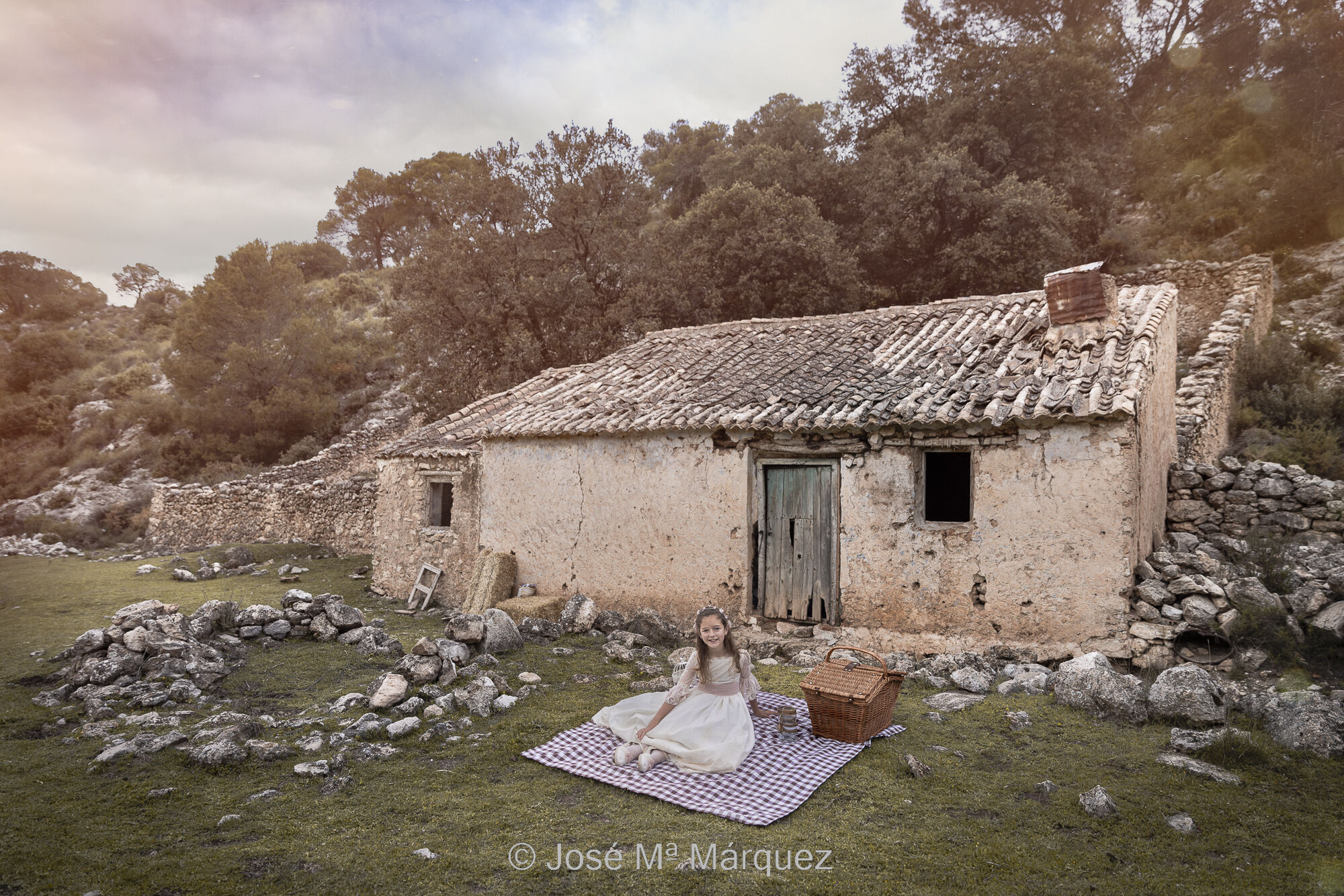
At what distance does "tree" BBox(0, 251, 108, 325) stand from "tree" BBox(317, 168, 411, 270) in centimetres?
1532

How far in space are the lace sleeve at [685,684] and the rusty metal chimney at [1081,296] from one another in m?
6.67

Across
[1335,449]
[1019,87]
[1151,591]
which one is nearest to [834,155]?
[1019,87]

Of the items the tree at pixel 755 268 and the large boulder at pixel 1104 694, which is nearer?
the large boulder at pixel 1104 694

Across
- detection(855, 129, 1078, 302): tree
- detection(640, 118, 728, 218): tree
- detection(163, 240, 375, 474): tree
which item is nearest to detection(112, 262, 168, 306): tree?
detection(163, 240, 375, 474): tree

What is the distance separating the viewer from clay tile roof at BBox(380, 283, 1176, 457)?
7672 mm

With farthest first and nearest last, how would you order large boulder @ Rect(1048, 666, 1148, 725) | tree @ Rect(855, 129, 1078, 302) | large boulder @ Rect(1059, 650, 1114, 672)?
tree @ Rect(855, 129, 1078, 302) < large boulder @ Rect(1059, 650, 1114, 672) < large boulder @ Rect(1048, 666, 1148, 725)

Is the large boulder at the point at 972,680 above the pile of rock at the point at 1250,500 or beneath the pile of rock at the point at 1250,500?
beneath

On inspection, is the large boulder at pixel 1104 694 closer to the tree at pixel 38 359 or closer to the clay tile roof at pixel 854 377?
the clay tile roof at pixel 854 377

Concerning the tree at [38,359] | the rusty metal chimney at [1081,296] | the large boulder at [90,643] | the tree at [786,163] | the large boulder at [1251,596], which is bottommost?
the large boulder at [90,643]

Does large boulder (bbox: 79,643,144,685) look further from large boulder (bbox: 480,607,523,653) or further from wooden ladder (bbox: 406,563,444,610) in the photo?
wooden ladder (bbox: 406,563,444,610)

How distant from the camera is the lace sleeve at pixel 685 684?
5273 mm

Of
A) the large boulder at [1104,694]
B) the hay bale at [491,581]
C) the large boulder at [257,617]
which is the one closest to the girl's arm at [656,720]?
the large boulder at [1104,694]

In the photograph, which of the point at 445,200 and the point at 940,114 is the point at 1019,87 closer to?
the point at 940,114

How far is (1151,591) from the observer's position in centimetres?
710
